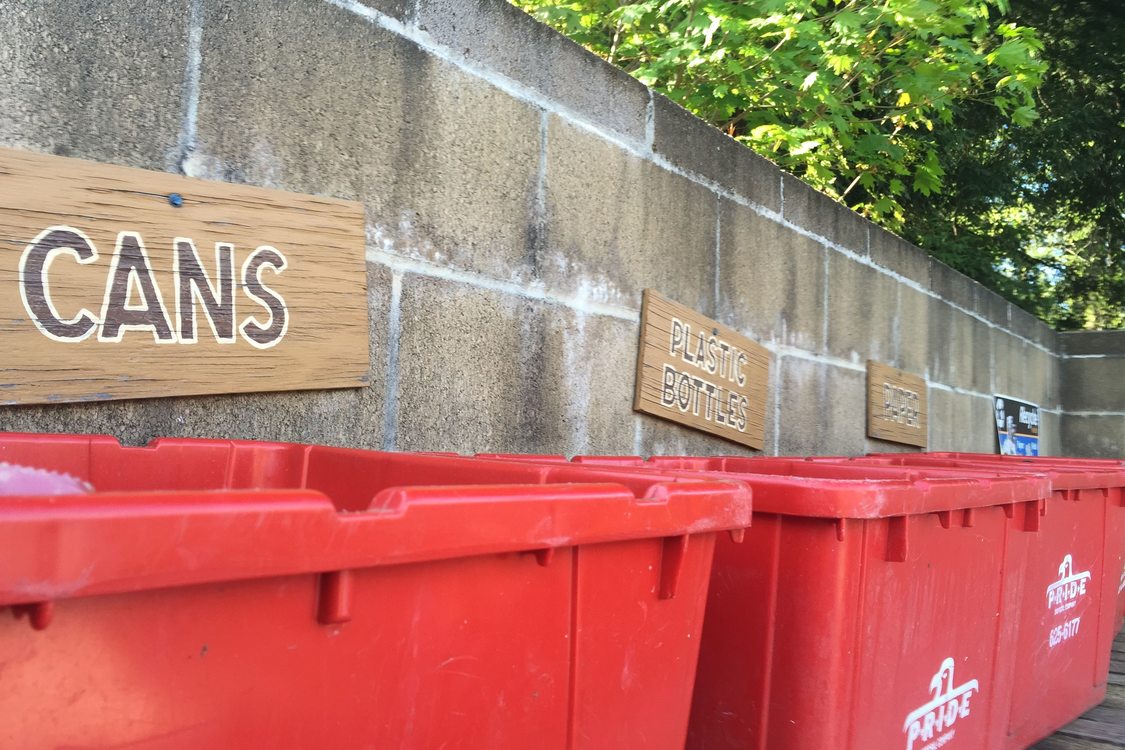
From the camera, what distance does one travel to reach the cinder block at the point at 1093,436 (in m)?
10.2

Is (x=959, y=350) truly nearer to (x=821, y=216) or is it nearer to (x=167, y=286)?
(x=821, y=216)

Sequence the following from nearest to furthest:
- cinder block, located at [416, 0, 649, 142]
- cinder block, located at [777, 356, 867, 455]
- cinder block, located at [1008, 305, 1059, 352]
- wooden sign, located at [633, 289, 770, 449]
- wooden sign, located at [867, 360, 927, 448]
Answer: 1. cinder block, located at [416, 0, 649, 142]
2. wooden sign, located at [633, 289, 770, 449]
3. cinder block, located at [777, 356, 867, 455]
4. wooden sign, located at [867, 360, 927, 448]
5. cinder block, located at [1008, 305, 1059, 352]

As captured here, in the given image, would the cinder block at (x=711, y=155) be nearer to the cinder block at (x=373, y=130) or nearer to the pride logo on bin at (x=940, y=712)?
the cinder block at (x=373, y=130)

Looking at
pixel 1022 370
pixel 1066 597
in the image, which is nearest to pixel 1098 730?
pixel 1066 597

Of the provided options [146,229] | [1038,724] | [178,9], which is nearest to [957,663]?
[1038,724]

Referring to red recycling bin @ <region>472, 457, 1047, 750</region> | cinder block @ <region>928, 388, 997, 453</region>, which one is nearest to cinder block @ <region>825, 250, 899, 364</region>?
cinder block @ <region>928, 388, 997, 453</region>

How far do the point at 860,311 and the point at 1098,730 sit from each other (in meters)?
2.95

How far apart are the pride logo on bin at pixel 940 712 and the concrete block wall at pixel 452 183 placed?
147cm

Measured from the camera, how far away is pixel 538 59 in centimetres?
323

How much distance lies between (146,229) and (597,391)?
5.80ft

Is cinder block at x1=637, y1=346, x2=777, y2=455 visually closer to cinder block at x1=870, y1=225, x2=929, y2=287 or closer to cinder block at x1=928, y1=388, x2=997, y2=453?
cinder block at x1=870, y1=225, x2=929, y2=287

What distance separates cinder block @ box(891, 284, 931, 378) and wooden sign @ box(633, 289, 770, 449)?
202 cm

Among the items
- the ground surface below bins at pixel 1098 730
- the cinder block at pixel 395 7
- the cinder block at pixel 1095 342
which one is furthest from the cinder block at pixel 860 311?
the cinder block at pixel 1095 342

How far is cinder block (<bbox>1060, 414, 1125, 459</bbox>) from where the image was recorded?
10234 millimetres
